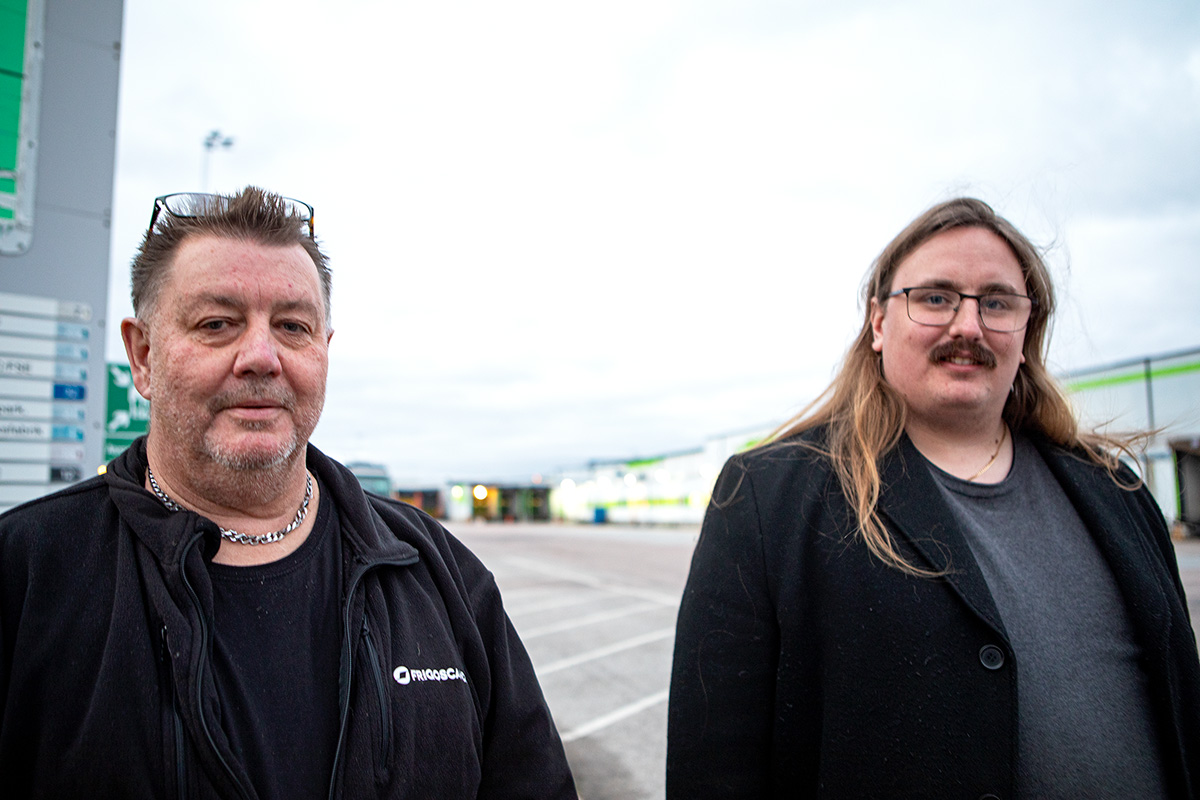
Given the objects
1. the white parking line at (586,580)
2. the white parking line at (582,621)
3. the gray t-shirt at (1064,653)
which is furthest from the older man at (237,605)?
the white parking line at (586,580)

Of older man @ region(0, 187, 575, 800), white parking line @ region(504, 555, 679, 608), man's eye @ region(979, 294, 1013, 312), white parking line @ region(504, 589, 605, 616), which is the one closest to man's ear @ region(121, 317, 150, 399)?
older man @ region(0, 187, 575, 800)

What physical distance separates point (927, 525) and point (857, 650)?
14.7 inches

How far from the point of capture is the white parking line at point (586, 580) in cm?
1280

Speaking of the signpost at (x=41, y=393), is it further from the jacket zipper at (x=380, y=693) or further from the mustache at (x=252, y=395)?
the jacket zipper at (x=380, y=693)

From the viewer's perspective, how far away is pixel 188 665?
1.43 metres

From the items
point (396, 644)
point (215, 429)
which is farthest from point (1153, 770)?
point (215, 429)

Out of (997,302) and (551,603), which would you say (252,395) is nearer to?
(997,302)

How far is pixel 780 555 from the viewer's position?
80.6 inches

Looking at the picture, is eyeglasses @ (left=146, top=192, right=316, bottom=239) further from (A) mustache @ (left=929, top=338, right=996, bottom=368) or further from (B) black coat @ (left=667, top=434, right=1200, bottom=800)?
(A) mustache @ (left=929, top=338, right=996, bottom=368)

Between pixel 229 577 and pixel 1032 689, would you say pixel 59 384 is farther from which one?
pixel 1032 689

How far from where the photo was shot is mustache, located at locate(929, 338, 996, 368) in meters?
2.12

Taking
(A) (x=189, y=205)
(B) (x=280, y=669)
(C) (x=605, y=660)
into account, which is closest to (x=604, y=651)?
(C) (x=605, y=660)

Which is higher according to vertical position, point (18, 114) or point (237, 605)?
point (18, 114)

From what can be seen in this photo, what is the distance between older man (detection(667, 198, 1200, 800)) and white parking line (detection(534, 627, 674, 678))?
18.0ft
